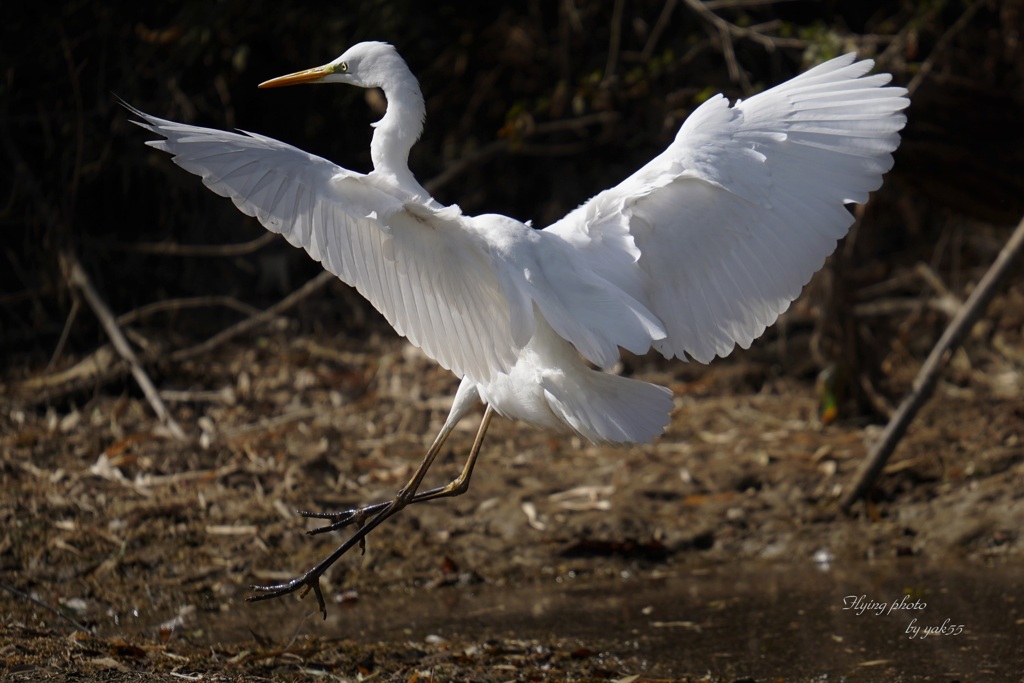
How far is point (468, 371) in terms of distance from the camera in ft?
12.8

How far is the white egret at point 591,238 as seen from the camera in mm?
3471

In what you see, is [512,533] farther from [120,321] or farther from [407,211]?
[120,321]

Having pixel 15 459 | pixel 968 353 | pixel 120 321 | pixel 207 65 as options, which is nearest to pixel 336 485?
pixel 15 459

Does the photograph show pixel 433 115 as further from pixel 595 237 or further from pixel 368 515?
pixel 595 237

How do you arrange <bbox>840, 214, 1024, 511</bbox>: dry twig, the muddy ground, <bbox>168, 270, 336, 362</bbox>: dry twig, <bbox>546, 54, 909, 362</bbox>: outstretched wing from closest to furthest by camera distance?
<bbox>546, 54, 909, 362</bbox>: outstretched wing → the muddy ground → <bbox>840, 214, 1024, 511</bbox>: dry twig → <bbox>168, 270, 336, 362</bbox>: dry twig

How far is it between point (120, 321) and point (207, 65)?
2089 millimetres

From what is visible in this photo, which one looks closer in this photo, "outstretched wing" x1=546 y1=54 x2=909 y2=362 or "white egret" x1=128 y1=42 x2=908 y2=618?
"white egret" x1=128 y1=42 x2=908 y2=618

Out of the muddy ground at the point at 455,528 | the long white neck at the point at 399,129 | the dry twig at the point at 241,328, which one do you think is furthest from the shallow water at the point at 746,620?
the dry twig at the point at 241,328

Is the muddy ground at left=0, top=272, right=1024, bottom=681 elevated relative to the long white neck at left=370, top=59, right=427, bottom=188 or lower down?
lower down

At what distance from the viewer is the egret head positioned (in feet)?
14.1

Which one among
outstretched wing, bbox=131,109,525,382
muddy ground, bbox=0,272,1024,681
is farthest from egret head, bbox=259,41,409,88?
muddy ground, bbox=0,272,1024,681

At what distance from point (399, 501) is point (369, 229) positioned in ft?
4.73

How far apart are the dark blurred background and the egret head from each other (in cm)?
253

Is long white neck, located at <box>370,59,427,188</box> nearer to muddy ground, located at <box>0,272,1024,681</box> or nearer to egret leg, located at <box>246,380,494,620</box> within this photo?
egret leg, located at <box>246,380,494,620</box>
